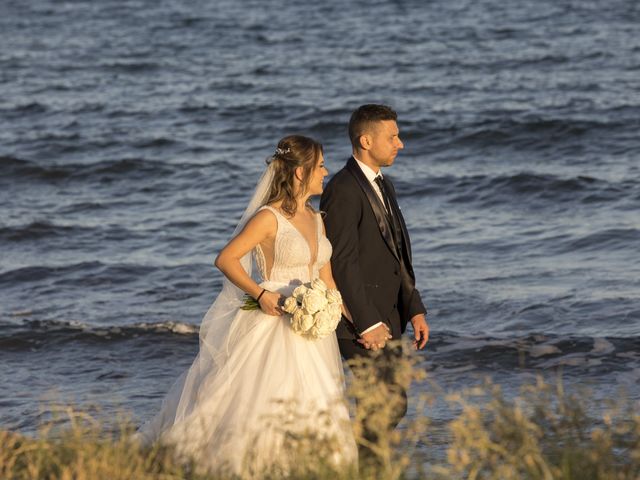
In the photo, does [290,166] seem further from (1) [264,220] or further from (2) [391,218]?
(2) [391,218]

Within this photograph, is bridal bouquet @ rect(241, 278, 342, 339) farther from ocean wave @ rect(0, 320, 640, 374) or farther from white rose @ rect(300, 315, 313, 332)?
ocean wave @ rect(0, 320, 640, 374)

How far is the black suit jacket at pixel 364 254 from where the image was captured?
231 inches

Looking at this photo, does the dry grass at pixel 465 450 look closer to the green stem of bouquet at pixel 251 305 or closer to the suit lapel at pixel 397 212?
the green stem of bouquet at pixel 251 305

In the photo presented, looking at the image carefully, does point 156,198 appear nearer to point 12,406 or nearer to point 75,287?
point 75,287

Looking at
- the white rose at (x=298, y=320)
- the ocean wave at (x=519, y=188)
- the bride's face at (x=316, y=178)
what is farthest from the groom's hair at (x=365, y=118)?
the ocean wave at (x=519, y=188)

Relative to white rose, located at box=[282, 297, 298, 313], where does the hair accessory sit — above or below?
above

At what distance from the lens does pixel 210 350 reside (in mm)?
5664

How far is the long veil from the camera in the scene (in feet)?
18.4

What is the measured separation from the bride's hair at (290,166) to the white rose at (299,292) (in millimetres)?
448

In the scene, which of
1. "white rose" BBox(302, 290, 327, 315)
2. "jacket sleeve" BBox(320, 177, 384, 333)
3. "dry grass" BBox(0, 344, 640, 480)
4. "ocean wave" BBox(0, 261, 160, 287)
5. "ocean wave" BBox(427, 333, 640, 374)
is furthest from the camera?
"ocean wave" BBox(0, 261, 160, 287)

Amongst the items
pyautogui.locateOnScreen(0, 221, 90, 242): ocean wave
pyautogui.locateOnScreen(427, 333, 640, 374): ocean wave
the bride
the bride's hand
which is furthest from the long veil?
pyautogui.locateOnScreen(0, 221, 90, 242): ocean wave

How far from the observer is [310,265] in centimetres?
579

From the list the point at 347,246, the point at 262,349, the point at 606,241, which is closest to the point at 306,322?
the point at 262,349

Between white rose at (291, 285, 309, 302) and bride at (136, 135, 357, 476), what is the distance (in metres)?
0.13
